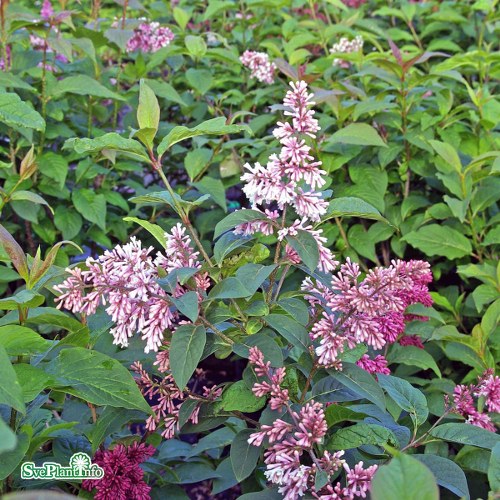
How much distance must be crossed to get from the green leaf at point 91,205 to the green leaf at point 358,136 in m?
0.83

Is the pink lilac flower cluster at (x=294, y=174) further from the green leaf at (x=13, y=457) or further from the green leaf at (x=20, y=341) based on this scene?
the green leaf at (x=13, y=457)

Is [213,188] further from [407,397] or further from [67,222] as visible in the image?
[407,397]

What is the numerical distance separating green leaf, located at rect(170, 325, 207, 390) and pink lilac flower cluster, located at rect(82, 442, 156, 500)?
31 cm

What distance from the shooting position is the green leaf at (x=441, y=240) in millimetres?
2514

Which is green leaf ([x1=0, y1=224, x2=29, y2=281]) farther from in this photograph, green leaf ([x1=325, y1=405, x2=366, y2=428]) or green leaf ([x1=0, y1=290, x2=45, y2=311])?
green leaf ([x1=325, y1=405, x2=366, y2=428])

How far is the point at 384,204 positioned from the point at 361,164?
0.16 meters

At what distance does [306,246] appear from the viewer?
1495 mm

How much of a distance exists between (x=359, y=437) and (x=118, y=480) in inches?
20.3

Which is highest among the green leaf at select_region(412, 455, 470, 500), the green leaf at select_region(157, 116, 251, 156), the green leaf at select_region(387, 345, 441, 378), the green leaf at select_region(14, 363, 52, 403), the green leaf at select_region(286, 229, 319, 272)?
the green leaf at select_region(157, 116, 251, 156)

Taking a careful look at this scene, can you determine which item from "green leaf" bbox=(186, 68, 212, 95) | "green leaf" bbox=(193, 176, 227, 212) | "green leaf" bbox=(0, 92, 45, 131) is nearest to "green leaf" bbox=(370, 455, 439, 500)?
"green leaf" bbox=(0, 92, 45, 131)

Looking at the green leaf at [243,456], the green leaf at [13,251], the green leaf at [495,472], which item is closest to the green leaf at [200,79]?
the green leaf at [13,251]

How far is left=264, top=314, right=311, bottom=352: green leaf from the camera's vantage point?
5.07ft

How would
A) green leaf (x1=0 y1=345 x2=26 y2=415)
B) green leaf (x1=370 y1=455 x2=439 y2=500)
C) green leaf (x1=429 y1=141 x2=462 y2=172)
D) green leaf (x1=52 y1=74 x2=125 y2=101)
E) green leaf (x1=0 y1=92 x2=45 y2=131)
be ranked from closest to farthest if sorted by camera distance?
green leaf (x1=370 y1=455 x2=439 y2=500), green leaf (x1=0 y1=345 x2=26 y2=415), green leaf (x1=0 y1=92 x2=45 y2=131), green leaf (x1=429 y1=141 x2=462 y2=172), green leaf (x1=52 y1=74 x2=125 y2=101)

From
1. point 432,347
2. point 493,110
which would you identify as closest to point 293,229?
point 432,347
